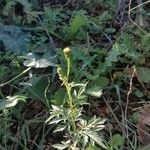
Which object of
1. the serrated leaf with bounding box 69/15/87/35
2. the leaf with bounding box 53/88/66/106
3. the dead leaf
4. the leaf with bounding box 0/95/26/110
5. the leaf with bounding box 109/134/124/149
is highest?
the serrated leaf with bounding box 69/15/87/35

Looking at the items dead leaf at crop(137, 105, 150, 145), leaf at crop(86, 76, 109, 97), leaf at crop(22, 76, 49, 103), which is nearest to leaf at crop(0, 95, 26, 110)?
leaf at crop(22, 76, 49, 103)

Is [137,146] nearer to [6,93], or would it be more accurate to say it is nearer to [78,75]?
[78,75]

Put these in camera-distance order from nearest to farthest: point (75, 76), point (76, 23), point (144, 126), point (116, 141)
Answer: point (116, 141), point (144, 126), point (75, 76), point (76, 23)

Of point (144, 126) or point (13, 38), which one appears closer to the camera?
point (144, 126)

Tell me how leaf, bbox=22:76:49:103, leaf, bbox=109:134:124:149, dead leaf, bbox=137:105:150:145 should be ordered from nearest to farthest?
1. leaf, bbox=109:134:124:149
2. dead leaf, bbox=137:105:150:145
3. leaf, bbox=22:76:49:103

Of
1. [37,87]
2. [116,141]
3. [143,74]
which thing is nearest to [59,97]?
[37,87]

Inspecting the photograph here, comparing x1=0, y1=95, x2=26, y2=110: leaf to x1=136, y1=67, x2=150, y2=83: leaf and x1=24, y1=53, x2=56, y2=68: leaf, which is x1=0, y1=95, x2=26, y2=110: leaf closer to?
x1=24, y1=53, x2=56, y2=68: leaf

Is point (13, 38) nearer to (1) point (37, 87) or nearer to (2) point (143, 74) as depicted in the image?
(1) point (37, 87)

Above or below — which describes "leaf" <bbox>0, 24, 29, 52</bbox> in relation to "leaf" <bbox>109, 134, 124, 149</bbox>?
above
